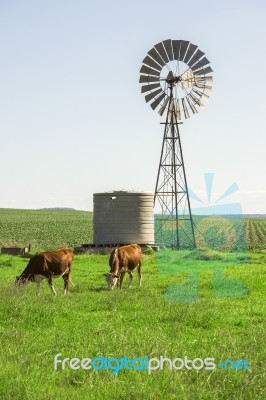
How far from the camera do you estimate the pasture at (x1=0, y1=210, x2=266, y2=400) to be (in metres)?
7.06

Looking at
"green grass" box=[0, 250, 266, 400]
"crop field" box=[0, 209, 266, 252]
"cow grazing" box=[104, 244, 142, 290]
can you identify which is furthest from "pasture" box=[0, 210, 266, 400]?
"crop field" box=[0, 209, 266, 252]

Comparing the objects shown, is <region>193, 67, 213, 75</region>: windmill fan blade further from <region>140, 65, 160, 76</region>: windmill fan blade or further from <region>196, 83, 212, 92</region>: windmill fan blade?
<region>140, 65, 160, 76</region>: windmill fan blade

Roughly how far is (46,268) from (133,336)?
595 cm

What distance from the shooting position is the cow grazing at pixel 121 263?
1570 centimetres

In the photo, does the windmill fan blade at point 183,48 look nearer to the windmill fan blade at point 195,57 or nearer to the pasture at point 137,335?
the windmill fan blade at point 195,57

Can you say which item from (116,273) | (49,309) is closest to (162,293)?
(116,273)

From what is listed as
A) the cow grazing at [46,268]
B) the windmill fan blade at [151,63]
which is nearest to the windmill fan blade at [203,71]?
the windmill fan blade at [151,63]

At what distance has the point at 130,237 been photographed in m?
30.6

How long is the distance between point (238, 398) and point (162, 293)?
841 cm

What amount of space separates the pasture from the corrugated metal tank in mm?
11958

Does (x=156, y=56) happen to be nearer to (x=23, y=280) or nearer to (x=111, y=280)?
(x=111, y=280)

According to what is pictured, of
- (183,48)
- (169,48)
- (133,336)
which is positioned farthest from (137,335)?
(183,48)

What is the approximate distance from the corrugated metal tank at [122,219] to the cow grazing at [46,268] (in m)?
14.6

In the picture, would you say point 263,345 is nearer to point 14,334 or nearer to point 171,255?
point 14,334
